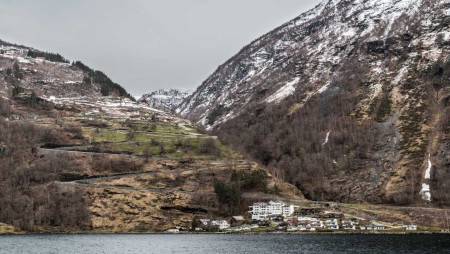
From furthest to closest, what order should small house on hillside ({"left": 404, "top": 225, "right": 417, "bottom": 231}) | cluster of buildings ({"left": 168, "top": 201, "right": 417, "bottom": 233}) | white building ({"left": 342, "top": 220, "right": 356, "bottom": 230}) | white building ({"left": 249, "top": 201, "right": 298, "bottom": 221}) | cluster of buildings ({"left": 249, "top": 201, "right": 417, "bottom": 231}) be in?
white building ({"left": 249, "top": 201, "right": 298, "bottom": 221}) < cluster of buildings ({"left": 168, "top": 201, "right": 417, "bottom": 233}) < cluster of buildings ({"left": 249, "top": 201, "right": 417, "bottom": 231}) < white building ({"left": 342, "top": 220, "right": 356, "bottom": 230}) < small house on hillside ({"left": 404, "top": 225, "right": 417, "bottom": 231})

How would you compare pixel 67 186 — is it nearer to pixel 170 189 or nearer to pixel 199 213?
pixel 170 189

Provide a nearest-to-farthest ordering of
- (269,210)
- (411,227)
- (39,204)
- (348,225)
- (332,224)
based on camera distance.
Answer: (348,225) → (411,227) → (332,224) → (39,204) → (269,210)

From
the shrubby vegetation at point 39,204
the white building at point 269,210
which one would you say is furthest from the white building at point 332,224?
the shrubby vegetation at point 39,204

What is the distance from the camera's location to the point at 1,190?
186 meters

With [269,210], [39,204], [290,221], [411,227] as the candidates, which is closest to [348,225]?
[290,221]

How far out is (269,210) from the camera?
191 m

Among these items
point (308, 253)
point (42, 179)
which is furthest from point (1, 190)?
point (308, 253)

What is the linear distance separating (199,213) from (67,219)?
159 feet

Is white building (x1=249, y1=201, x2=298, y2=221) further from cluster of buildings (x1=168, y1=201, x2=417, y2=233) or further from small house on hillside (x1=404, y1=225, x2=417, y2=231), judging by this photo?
small house on hillside (x1=404, y1=225, x2=417, y2=231)

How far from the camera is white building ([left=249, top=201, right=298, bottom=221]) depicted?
190750mm

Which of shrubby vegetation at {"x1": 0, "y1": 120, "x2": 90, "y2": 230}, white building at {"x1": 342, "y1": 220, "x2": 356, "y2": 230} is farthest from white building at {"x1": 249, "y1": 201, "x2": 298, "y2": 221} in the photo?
shrubby vegetation at {"x1": 0, "y1": 120, "x2": 90, "y2": 230}

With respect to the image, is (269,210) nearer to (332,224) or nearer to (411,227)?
(332,224)

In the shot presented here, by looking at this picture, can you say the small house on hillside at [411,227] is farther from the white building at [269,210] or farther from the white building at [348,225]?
the white building at [269,210]

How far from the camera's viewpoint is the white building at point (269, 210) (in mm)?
190750
